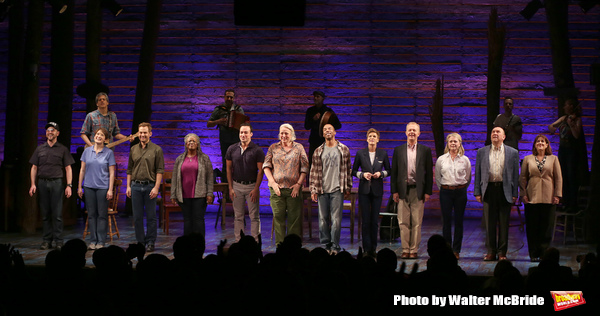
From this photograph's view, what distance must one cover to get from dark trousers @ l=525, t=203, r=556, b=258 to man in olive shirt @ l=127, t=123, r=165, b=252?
4.24 metres

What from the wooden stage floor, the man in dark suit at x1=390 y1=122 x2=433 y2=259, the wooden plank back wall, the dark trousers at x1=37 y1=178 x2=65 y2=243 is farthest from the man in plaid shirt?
the wooden plank back wall

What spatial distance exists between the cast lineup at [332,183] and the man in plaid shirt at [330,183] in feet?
0.04

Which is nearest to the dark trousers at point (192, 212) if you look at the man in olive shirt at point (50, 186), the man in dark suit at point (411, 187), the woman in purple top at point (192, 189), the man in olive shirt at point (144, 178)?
the woman in purple top at point (192, 189)

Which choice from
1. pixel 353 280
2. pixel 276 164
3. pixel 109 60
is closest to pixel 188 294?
pixel 353 280

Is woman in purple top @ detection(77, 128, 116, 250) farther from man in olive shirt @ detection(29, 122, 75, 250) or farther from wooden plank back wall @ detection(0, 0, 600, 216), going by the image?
wooden plank back wall @ detection(0, 0, 600, 216)

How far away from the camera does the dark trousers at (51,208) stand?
777cm

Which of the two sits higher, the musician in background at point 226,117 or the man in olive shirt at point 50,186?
the musician in background at point 226,117

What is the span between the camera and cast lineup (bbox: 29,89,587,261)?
7121 millimetres

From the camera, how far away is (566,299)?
2887 millimetres

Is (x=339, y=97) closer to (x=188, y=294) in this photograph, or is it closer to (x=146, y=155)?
(x=146, y=155)

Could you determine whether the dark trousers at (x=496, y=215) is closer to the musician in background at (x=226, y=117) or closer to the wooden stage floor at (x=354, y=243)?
the wooden stage floor at (x=354, y=243)

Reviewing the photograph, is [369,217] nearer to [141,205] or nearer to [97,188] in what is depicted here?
[141,205]

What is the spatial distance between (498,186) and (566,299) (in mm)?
4352

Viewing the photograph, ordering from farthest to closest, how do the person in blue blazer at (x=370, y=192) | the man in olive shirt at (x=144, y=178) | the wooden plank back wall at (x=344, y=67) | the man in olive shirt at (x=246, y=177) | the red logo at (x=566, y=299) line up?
1. the wooden plank back wall at (x=344, y=67)
2. the man in olive shirt at (x=144, y=178)
3. the man in olive shirt at (x=246, y=177)
4. the person in blue blazer at (x=370, y=192)
5. the red logo at (x=566, y=299)
